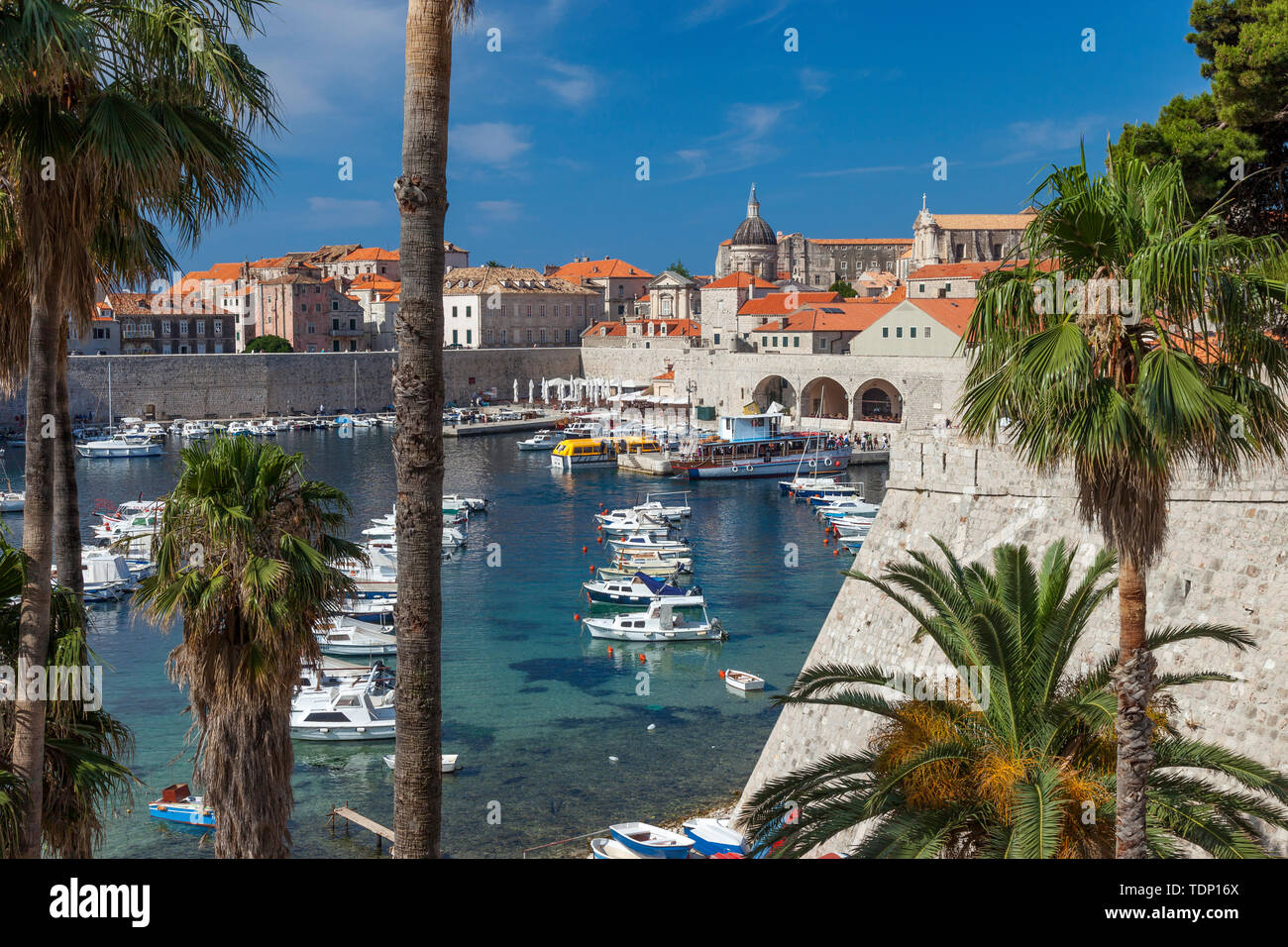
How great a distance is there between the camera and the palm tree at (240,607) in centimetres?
792

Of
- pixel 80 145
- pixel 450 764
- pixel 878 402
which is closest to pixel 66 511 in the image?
pixel 80 145

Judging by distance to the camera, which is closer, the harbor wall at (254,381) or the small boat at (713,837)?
the small boat at (713,837)

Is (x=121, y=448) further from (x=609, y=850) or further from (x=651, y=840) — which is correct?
(x=651, y=840)

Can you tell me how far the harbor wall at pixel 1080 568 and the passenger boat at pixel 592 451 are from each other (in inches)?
1529

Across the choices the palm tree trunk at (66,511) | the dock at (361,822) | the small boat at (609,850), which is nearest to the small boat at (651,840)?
the small boat at (609,850)

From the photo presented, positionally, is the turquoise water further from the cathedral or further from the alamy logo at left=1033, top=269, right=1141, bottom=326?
the cathedral

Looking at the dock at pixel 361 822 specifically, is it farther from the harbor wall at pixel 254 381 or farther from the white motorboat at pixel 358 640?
the harbor wall at pixel 254 381

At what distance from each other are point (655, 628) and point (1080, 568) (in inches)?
602

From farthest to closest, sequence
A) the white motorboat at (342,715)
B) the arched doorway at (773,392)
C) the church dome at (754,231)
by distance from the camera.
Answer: the church dome at (754,231), the arched doorway at (773,392), the white motorboat at (342,715)

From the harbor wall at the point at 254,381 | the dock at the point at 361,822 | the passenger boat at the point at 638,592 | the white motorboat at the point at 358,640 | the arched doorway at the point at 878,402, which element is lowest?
the dock at the point at 361,822
